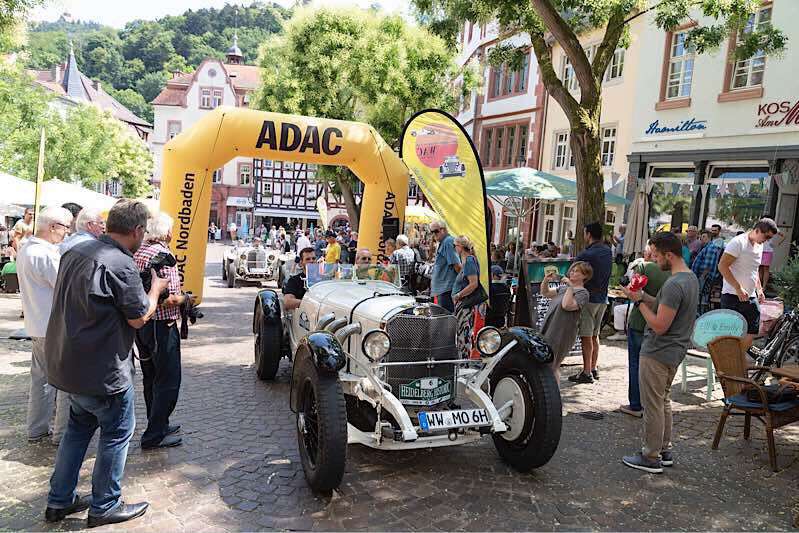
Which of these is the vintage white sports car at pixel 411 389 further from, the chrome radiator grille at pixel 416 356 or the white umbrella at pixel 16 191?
the white umbrella at pixel 16 191

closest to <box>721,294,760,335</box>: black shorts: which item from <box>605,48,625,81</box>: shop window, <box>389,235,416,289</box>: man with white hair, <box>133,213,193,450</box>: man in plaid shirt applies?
<box>389,235,416,289</box>: man with white hair

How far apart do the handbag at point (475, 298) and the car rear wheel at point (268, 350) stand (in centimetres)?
246

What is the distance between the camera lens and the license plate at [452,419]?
383cm

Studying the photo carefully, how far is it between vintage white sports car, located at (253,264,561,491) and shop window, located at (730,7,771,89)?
39.1 ft

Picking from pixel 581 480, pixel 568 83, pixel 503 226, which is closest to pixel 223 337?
pixel 581 480

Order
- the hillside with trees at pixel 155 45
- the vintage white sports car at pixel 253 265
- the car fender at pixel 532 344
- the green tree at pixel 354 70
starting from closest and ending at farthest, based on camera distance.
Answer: the car fender at pixel 532 344 → the vintage white sports car at pixel 253 265 → the green tree at pixel 354 70 → the hillside with trees at pixel 155 45

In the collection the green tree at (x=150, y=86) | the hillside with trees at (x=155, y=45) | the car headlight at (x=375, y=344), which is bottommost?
the car headlight at (x=375, y=344)

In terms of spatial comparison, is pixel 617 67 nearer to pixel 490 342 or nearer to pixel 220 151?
pixel 220 151

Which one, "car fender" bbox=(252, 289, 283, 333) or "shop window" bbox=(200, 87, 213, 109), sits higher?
"shop window" bbox=(200, 87, 213, 109)

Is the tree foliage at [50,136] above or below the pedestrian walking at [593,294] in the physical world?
above

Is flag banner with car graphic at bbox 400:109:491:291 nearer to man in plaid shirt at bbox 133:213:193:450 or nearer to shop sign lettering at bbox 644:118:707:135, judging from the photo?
man in plaid shirt at bbox 133:213:193:450

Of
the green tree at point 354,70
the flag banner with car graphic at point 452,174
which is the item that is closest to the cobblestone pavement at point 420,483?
the flag banner with car graphic at point 452,174

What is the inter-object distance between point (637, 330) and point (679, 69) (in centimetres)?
1196

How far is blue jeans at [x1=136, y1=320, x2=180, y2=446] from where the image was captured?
4410 millimetres
